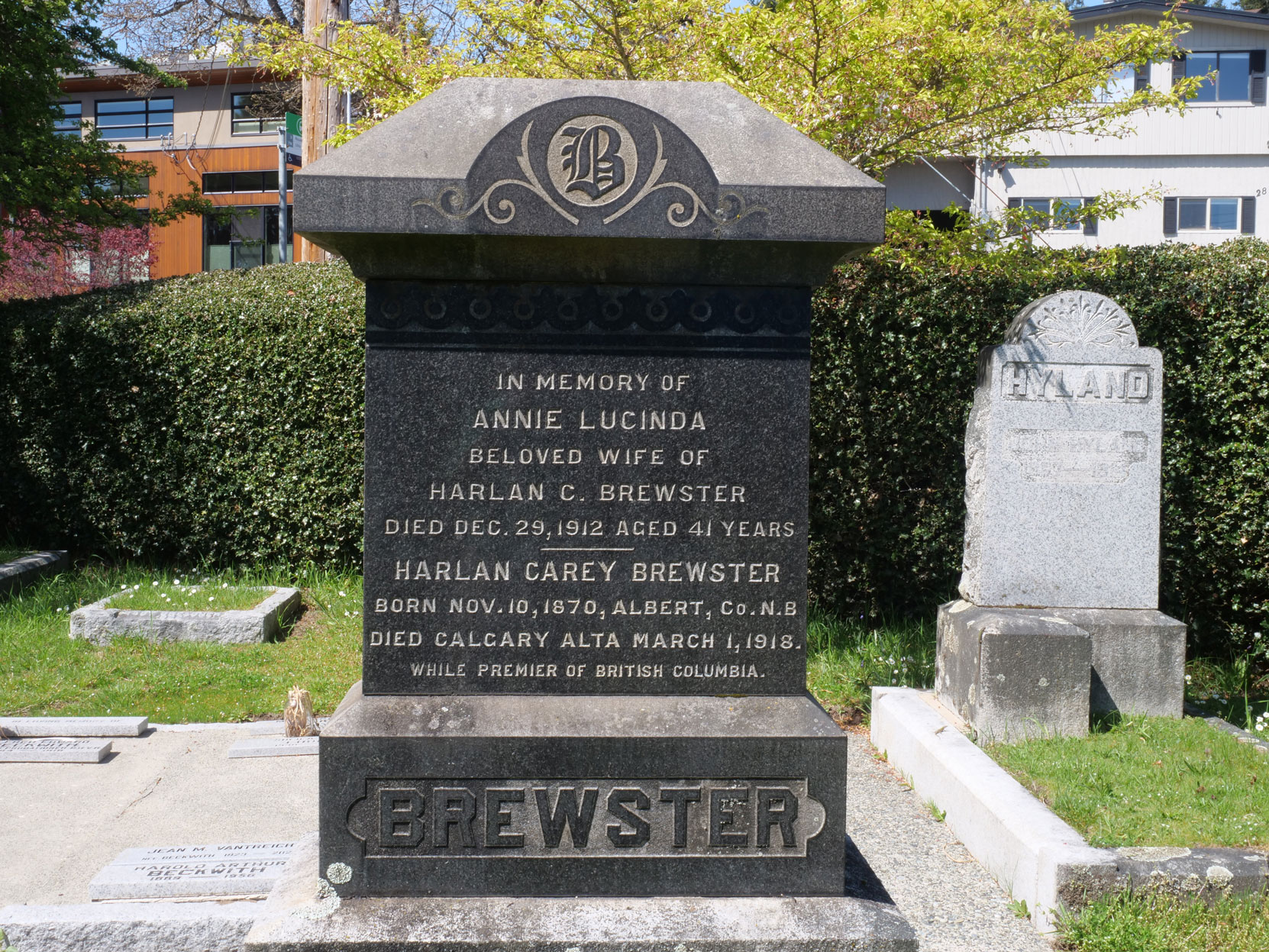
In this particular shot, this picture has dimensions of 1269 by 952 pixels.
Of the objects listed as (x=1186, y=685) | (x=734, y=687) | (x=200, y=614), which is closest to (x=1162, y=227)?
(x=1186, y=685)

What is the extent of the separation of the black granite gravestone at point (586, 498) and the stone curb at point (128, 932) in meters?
0.60

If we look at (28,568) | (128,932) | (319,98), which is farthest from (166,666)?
(319,98)

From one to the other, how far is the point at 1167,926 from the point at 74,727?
5.14 metres

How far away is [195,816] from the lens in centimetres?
421

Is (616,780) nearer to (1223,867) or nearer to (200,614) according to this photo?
(1223,867)

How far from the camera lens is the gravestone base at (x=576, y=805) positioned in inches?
104

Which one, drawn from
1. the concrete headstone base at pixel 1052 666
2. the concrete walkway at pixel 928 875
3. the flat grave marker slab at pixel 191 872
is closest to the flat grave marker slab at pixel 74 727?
the flat grave marker slab at pixel 191 872

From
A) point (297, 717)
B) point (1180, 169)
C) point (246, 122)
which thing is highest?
point (246, 122)

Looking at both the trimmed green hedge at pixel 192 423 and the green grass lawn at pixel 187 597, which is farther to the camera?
the trimmed green hedge at pixel 192 423

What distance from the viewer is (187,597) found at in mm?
8047

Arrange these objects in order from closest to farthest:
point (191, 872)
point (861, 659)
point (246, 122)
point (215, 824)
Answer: point (191, 872) → point (215, 824) → point (861, 659) → point (246, 122)

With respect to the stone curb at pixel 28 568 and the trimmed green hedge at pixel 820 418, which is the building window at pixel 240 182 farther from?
the stone curb at pixel 28 568

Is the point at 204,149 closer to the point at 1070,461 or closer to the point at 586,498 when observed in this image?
the point at 1070,461

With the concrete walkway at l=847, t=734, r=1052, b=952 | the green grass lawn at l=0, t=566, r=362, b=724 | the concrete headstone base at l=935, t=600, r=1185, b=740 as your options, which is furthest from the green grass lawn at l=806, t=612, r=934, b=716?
the green grass lawn at l=0, t=566, r=362, b=724
